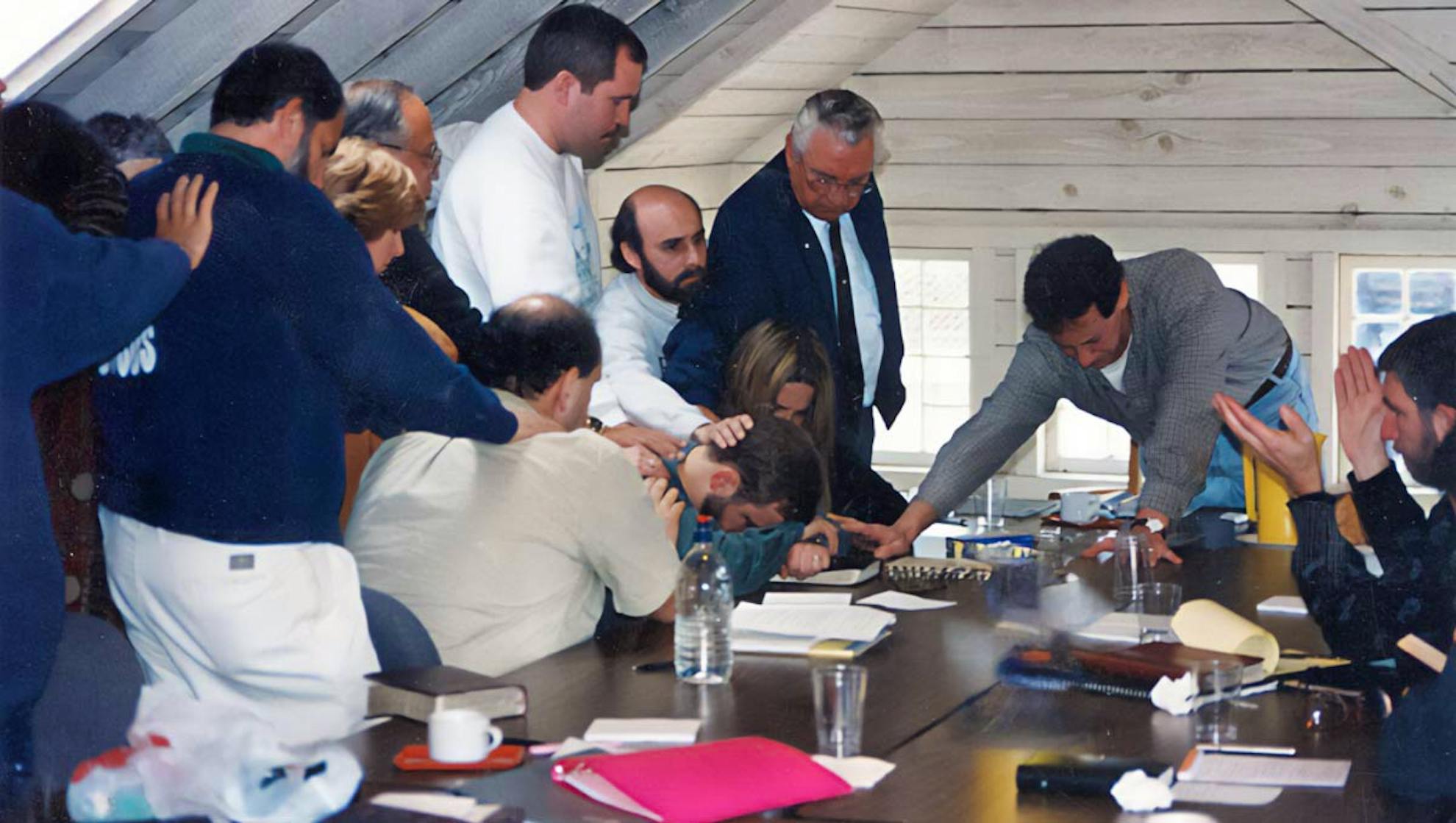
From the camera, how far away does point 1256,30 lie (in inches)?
175

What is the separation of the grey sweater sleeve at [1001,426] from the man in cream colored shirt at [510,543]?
4.23 ft

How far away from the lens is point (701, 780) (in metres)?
1.63

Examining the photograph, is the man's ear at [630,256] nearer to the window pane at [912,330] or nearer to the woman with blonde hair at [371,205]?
the woman with blonde hair at [371,205]

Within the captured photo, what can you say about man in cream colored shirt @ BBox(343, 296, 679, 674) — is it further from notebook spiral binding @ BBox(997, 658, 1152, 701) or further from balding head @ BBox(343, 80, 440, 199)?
balding head @ BBox(343, 80, 440, 199)

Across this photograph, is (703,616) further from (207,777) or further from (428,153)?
(428,153)

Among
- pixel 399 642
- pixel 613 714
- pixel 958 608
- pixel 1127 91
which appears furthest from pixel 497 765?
pixel 1127 91

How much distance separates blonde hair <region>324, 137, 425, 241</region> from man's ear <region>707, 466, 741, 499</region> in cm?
71

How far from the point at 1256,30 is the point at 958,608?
2508mm

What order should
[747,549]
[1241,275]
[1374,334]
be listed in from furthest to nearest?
[1241,275], [1374,334], [747,549]

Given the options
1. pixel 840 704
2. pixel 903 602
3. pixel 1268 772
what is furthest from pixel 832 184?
pixel 1268 772

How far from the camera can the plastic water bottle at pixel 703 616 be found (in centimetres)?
213

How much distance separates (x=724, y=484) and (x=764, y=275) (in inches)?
42.5

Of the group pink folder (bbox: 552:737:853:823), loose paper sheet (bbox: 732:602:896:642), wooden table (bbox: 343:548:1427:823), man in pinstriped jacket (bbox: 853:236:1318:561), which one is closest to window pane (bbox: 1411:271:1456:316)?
man in pinstriped jacket (bbox: 853:236:1318:561)

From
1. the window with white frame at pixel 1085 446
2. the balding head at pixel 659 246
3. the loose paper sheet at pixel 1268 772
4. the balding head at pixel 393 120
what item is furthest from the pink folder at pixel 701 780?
the window with white frame at pixel 1085 446
